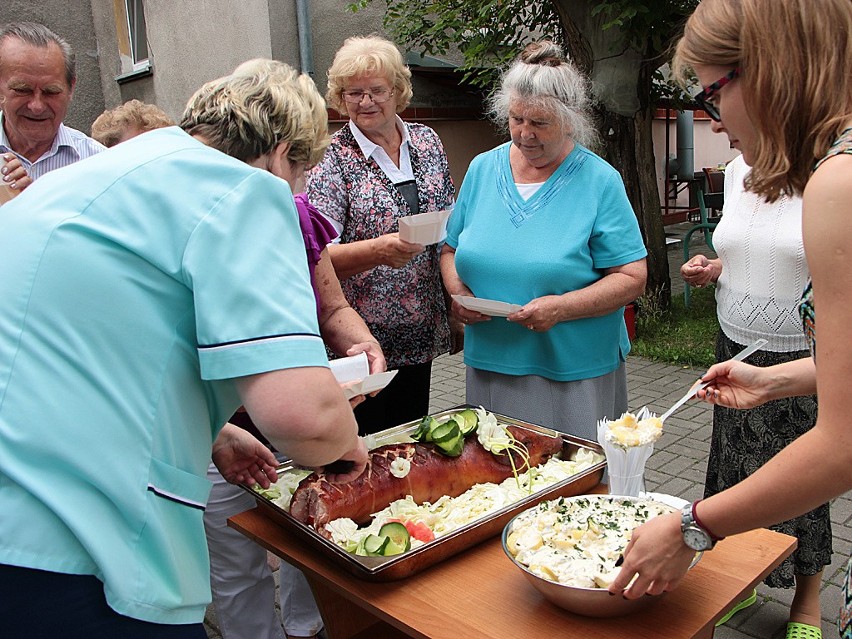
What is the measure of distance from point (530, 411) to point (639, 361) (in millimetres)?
4137

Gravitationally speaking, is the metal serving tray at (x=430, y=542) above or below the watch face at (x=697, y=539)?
below

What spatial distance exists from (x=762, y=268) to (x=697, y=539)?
5.01 feet

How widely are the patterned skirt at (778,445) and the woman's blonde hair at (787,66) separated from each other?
1555 mm

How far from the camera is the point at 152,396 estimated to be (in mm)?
1165

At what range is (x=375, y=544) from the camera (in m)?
1.64

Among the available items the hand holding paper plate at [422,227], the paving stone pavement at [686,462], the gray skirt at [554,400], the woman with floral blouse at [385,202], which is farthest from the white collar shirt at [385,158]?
the paving stone pavement at [686,462]

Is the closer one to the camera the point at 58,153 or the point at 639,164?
the point at 58,153

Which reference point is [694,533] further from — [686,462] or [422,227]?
[686,462]

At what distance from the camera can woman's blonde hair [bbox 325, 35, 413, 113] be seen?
294cm

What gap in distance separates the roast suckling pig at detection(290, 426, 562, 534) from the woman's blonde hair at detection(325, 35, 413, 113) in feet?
5.17

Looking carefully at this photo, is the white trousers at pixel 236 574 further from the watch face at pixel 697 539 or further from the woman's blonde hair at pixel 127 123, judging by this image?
the woman's blonde hair at pixel 127 123

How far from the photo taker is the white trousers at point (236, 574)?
2.40 meters

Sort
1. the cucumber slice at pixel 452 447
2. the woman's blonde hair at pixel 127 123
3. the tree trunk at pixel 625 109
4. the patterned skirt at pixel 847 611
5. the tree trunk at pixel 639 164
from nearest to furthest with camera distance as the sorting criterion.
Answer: the patterned skirt at pixel 847 611
the cucumber slice at pixel 452 447
the woman's blonde hair at pixel 127 123
the tree trunk at pixel 625 109
the tree trunk at pixel 639 164

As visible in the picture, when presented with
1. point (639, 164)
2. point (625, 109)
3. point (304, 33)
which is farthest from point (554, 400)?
point (304, 33)
